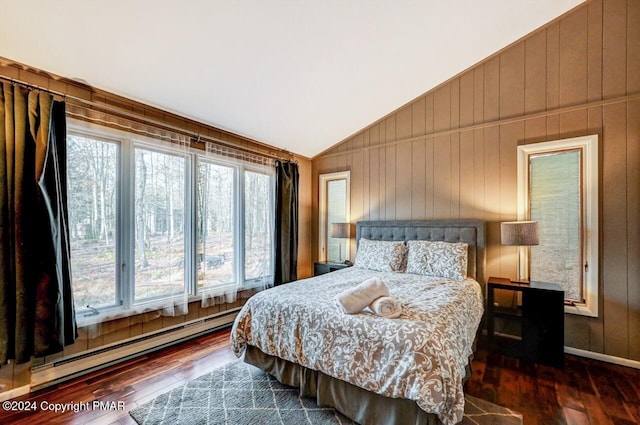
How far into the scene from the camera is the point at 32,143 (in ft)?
6.73

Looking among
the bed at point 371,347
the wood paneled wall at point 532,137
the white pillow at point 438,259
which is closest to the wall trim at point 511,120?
the wood paneled wall at point 532,137

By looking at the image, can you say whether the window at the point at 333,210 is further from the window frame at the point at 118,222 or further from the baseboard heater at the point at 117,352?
the window frame at the point at 118,222

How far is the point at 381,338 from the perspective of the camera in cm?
164

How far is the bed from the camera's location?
149 centimetres

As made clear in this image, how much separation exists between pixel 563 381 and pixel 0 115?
4.76 metres

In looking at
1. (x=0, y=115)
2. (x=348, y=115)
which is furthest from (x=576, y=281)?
(x=0, y=115)

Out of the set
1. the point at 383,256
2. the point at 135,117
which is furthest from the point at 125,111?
the point at 383,256

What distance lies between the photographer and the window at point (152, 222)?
239 centimetres

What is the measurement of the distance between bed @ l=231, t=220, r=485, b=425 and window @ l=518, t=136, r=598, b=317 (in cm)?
94

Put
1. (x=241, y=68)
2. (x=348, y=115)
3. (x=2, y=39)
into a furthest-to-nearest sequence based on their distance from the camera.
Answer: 1. (x=348, y=115)
2. (x=241, y=68)
3. (x=2, y=39)

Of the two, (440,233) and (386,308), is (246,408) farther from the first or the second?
(440,233)

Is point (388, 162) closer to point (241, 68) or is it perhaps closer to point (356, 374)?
point (241, 68)

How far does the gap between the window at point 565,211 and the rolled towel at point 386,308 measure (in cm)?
213

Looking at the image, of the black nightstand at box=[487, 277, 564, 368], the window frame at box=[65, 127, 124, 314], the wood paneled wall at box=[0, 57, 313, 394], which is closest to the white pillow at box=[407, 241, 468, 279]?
the black nightstand at box=[487, 277, 564, 368]
